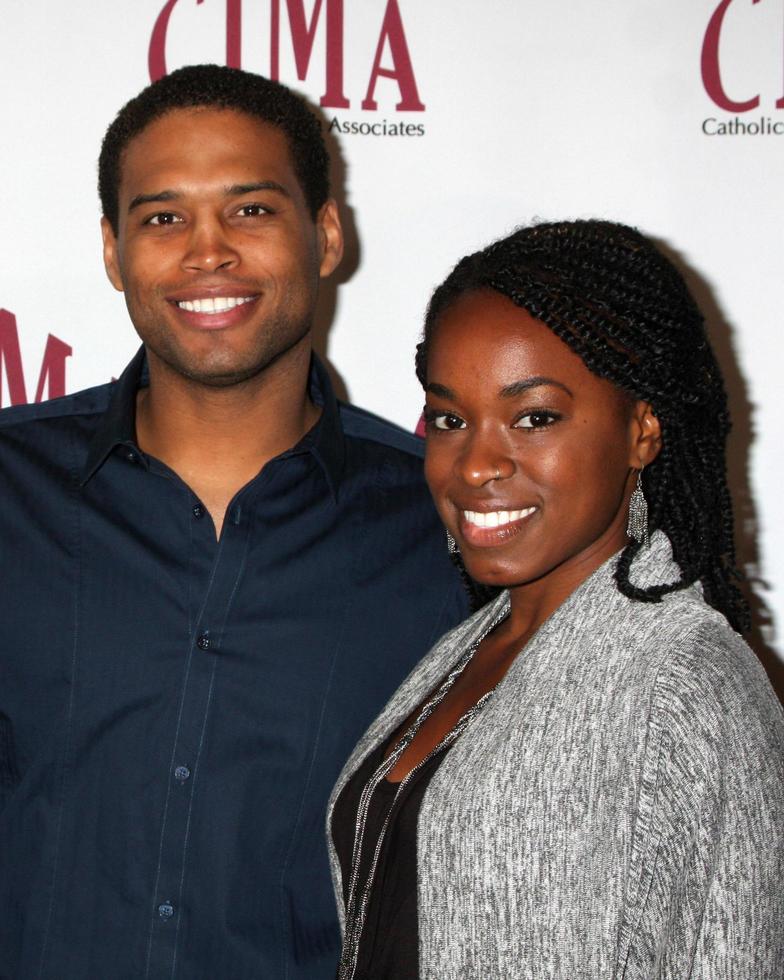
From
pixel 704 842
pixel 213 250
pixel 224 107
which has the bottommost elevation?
pixel 704 842

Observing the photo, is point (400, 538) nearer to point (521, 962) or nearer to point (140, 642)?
point (140, 642)

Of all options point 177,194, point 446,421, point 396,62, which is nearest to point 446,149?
point 396,62

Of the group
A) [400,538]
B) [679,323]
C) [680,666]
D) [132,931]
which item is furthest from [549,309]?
[132,931]

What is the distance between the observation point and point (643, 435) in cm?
150

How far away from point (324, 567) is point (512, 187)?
99 centimetres

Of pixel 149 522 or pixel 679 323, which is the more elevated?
pixel 679 323

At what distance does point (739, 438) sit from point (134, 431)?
122 cm

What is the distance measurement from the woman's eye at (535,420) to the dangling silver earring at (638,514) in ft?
0.52

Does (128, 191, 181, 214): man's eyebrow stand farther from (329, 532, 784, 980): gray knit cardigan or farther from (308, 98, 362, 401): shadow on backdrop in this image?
(329, 532, 784, 980): gray knit cardigan

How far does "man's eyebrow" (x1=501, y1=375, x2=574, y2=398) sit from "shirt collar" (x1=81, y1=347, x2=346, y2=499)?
56 cm

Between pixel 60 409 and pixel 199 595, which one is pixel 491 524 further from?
pixel 60 409

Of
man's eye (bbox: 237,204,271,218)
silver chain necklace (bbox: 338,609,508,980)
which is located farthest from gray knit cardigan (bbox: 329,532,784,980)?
man's eye (bbox: 237,204,271,218)

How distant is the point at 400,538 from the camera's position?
199cm

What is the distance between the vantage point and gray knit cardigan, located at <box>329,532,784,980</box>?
4.23 feet
